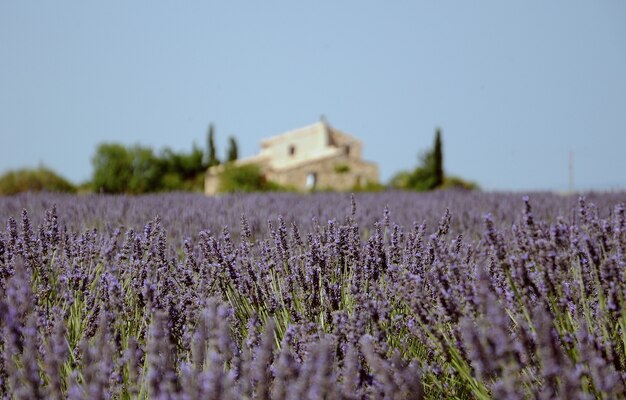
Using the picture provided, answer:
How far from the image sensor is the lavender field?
55.8 inches

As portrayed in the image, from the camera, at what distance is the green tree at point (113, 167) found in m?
32.4

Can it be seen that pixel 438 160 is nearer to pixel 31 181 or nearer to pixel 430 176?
pixel 430 176

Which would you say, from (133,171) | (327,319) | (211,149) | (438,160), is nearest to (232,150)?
(211,149)

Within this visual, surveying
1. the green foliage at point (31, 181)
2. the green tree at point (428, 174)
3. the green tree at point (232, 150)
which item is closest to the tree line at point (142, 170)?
the green tree at point (232, 150)

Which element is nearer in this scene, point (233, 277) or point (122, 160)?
point (233, 277)

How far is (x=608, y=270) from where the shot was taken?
1778 millimetres

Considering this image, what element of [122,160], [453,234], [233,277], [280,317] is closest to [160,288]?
[233,277]

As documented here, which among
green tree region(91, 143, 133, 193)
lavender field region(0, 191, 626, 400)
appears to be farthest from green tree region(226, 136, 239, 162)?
lavender field region(0, 191, 626, 400)

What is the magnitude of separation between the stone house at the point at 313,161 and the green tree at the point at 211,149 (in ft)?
14.9

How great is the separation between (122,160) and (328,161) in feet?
37.0

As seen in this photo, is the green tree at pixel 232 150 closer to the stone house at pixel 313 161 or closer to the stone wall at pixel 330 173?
the stone house at pixel 313 161

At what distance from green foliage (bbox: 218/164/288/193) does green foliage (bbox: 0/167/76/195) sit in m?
5.84

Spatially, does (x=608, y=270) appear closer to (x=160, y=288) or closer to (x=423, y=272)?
(x=423, y=272)

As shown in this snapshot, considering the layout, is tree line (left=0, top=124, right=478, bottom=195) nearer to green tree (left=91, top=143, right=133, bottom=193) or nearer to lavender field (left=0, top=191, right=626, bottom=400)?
green tree (left=91, top=143, right=133, bottom=193)
